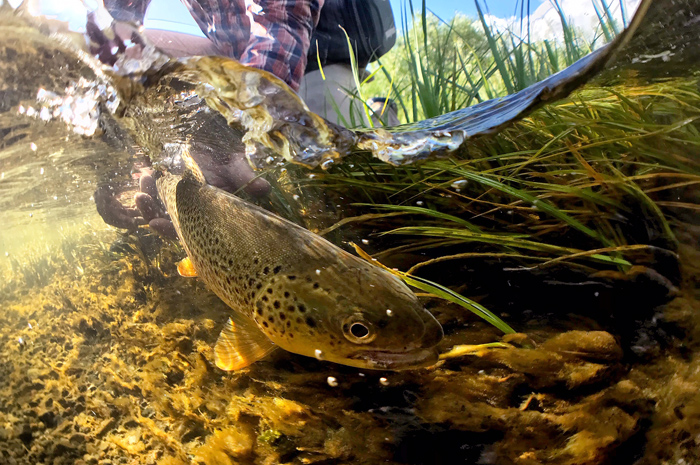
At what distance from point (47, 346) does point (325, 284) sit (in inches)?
40.5

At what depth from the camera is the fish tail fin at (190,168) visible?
1.00 metres

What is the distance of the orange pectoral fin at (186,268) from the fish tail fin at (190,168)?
0.65 feet

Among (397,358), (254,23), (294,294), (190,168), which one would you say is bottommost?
(397,358)

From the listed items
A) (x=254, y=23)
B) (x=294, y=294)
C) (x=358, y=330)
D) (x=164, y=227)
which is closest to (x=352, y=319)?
(x=358, y=330)

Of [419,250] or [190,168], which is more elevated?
[190,168]

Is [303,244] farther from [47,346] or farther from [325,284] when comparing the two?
[47,346]

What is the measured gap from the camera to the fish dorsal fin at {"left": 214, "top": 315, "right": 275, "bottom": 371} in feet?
2.87

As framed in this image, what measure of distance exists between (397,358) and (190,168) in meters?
0.70

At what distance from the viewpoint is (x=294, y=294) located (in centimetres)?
83

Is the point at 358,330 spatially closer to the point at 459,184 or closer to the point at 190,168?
the point at 459,184

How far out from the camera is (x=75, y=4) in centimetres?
90

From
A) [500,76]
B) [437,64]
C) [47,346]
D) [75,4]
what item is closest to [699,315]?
[500,76]

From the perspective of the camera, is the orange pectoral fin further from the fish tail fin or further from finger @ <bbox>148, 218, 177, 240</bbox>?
the fish tail fin

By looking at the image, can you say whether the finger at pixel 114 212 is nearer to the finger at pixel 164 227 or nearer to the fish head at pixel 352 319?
the finger at pixel 164 227
